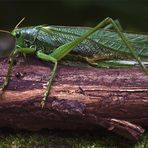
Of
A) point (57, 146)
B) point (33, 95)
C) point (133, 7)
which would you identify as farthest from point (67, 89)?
point (133, 7)

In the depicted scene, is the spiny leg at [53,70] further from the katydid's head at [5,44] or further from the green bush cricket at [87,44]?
the katydid's head at [5,44]

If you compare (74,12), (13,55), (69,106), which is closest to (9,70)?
(13,55)

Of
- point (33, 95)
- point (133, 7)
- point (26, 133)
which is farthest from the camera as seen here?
point (133, 7)

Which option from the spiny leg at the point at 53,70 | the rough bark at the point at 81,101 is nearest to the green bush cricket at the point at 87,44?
the spiny leg at the point at 53,70

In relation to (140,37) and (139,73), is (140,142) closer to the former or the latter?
(139,73)

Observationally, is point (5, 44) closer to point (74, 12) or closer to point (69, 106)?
point (74, 12)

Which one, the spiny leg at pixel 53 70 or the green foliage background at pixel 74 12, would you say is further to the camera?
the green foliage background at pixel 74 12
